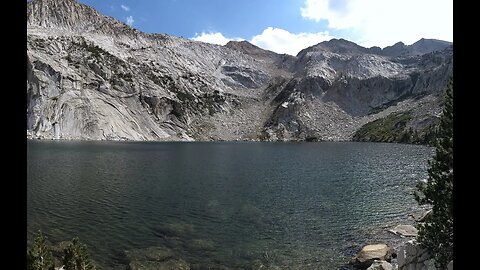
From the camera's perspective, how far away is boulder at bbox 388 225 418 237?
131 ft

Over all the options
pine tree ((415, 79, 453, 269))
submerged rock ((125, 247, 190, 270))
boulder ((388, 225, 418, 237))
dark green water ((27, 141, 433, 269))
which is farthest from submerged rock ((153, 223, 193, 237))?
pine tree ((415, 79, 453, 269))

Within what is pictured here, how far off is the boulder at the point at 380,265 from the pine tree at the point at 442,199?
6.91 metres

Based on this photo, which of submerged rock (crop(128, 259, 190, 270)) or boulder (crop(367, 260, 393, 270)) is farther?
submerged rock (crop(128, 259, 190, 270))

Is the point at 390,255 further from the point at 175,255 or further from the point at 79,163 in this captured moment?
the point at 79,163

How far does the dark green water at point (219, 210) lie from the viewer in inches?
1371

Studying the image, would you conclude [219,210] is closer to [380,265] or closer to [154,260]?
[154,260]

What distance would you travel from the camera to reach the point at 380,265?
29469 mm

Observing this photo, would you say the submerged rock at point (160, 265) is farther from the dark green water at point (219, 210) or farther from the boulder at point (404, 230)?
the boulder at point (404, 230)

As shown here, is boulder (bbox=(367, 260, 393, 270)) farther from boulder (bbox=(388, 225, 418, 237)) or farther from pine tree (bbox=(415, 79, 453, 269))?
boulder (bbox=(388, 225, 418, 237))

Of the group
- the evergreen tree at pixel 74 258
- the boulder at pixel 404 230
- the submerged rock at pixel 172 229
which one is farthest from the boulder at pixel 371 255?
the evergreen tree at pixel 74 258

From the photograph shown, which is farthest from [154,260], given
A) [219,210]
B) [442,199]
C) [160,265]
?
[442,199]

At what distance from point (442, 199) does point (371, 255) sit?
11.7 meters

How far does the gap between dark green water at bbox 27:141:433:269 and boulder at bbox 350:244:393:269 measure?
1.50 metres
